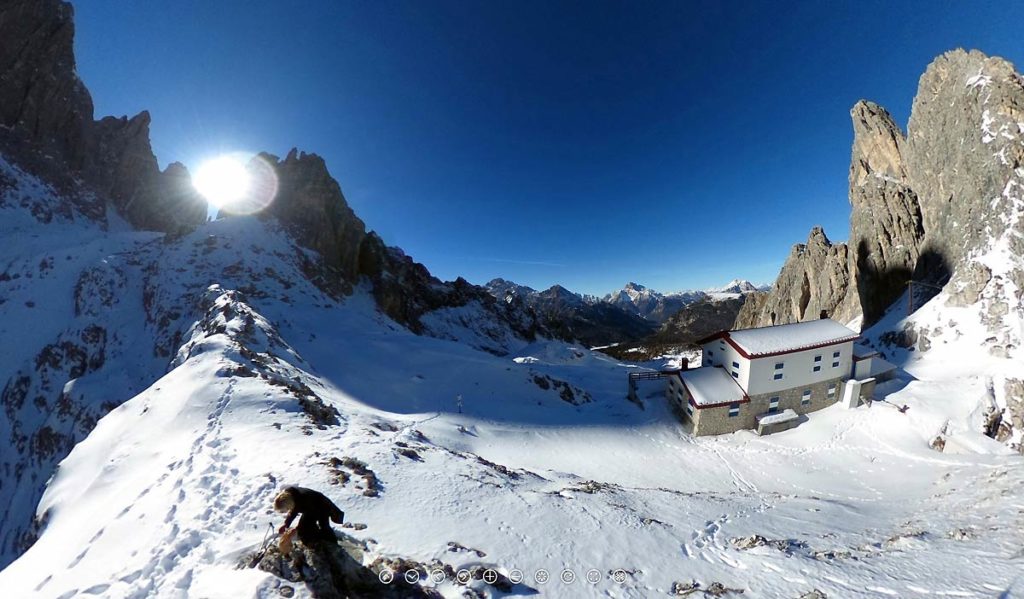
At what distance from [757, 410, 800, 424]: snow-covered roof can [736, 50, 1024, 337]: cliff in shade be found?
20441 mm

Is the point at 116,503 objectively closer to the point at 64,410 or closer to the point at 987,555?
the point at 987,555

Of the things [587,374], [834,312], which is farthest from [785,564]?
[834,312]

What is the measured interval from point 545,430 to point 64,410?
40452 mm

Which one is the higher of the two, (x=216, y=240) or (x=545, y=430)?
(x=216, y=240)

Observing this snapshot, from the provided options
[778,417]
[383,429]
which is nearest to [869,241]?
[778,417]

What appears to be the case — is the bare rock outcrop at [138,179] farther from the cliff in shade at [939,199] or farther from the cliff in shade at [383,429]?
the cliff in shade at [939,199]

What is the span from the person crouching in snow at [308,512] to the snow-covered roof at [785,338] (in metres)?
32.0

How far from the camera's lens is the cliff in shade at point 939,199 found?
3841 centimetres

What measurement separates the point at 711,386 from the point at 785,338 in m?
7.70

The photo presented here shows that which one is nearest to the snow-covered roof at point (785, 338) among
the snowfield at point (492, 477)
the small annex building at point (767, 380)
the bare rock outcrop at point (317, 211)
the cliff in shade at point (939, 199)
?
the small annex building at point (767, 380)

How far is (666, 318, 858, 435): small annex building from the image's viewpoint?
29.8 m

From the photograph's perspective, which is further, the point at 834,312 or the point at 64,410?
the point at 834,312

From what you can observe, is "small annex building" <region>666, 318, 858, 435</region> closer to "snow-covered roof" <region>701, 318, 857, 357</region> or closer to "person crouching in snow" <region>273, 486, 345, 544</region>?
"snow-covered roof" <region>701, 318, 857, 357</region>

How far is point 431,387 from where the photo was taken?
3225 cm
